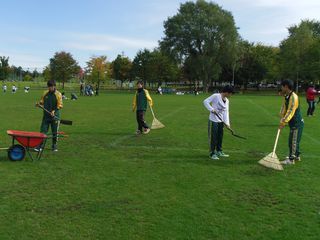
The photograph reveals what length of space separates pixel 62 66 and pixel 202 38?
35.1m

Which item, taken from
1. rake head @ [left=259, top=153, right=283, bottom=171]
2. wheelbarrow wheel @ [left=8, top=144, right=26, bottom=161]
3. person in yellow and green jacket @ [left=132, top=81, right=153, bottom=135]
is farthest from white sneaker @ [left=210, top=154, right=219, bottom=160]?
person in yellow and green jacket @ [left=132, top=81, right=153, bottom=135]

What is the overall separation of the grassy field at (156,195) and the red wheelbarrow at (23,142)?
0.90ft

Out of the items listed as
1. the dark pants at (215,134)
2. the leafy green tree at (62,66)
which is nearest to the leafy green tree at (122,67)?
the leafy green tree at (62,66)

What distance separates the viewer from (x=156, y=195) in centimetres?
609

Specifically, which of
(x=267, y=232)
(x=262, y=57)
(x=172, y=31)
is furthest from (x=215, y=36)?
(x=267, y=232)

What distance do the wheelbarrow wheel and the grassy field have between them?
0.68 ft

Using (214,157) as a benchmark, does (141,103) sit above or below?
above

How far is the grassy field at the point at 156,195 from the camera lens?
4.72 m

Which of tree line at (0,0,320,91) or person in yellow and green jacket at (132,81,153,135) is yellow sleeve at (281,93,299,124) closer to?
person in yellow and green jacket at (132,81,153,135)

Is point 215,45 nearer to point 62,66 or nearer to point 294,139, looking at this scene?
point 62,66

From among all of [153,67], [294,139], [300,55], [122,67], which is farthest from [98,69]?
[294,139]

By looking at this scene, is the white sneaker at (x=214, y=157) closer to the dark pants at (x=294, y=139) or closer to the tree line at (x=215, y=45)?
the dark pants at (x=294, y=139)

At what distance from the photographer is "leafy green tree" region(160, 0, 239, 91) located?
216ft

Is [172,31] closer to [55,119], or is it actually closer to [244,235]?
[55,119]
